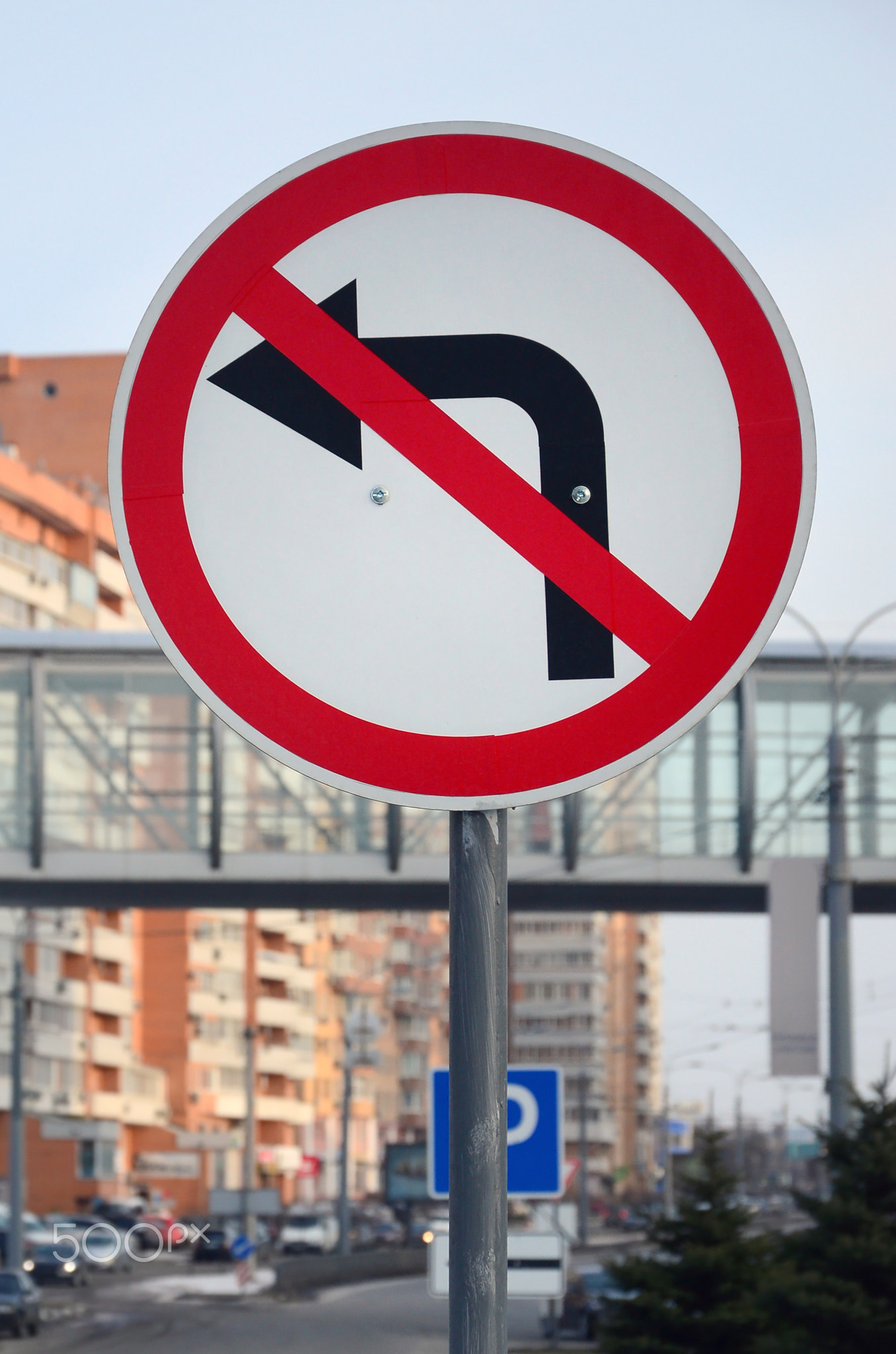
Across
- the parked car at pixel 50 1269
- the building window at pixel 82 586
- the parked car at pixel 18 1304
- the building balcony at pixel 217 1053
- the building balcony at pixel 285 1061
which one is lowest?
the building balcony at pixel 285 1061

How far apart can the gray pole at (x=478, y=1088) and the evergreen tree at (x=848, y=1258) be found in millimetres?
10265

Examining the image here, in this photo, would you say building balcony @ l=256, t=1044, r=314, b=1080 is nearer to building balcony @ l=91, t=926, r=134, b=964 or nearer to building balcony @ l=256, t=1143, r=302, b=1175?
building balcony @ l=256, t=1143, r=302, b=1175

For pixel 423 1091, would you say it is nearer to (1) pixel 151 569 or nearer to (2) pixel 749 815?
(2) pixel 749 815

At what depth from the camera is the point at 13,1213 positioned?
43.2 meters

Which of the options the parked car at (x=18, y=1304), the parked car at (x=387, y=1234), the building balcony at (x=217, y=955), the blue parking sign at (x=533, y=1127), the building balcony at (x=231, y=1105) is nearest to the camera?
the blue parking sign at (x=533, y=1127)

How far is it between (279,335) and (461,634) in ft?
1.49

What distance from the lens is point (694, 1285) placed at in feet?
48.0

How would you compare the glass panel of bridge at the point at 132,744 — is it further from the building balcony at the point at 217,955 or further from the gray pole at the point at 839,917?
the building balcony at the point at 217,955

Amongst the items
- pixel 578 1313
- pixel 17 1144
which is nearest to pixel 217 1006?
pixel 17 1144

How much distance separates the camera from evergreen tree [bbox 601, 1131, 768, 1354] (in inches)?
557

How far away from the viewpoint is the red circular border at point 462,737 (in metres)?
2.36

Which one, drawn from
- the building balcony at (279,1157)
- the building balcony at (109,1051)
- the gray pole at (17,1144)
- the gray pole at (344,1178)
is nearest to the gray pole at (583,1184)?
the gray pole at (344,1178)

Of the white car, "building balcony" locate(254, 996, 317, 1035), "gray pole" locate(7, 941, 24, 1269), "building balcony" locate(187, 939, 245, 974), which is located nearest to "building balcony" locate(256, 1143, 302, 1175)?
"building balcony" locate(254, 996, 317, 1035)

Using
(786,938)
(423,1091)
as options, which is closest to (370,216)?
(786,938)
